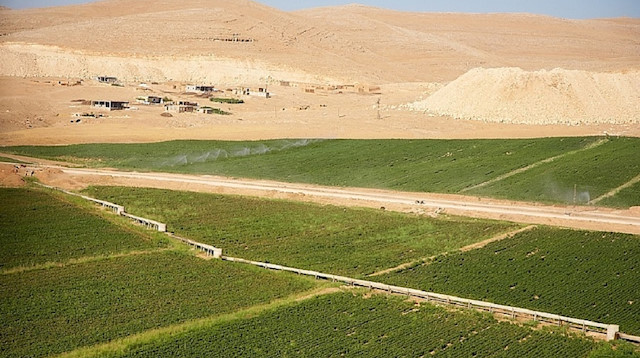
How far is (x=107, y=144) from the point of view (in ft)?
215

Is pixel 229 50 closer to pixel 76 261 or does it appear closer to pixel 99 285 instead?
pixel 76 261

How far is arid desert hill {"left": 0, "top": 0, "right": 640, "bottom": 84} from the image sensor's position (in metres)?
133

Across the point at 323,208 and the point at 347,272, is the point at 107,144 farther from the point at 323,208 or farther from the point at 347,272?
the point at 347,272

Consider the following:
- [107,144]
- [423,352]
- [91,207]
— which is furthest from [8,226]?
[107,144]

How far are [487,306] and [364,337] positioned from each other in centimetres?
508

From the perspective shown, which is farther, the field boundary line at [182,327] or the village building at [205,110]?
the village building at [205,110]

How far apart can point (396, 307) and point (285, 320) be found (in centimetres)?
374

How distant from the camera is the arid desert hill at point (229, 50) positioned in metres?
133

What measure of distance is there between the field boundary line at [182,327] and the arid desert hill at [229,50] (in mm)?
93396

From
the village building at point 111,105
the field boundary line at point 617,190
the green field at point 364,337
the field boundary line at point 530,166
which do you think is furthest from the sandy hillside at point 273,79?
the green field at point 364,337

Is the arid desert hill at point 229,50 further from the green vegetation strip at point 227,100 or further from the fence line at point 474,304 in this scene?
the fence line at point 474,304

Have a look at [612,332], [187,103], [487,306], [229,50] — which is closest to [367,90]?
[187,103]

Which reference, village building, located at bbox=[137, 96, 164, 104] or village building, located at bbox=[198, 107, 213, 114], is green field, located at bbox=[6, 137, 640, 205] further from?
village building, located at bbox=[137, 96, 164, 104]

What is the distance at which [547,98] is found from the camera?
7688cm
